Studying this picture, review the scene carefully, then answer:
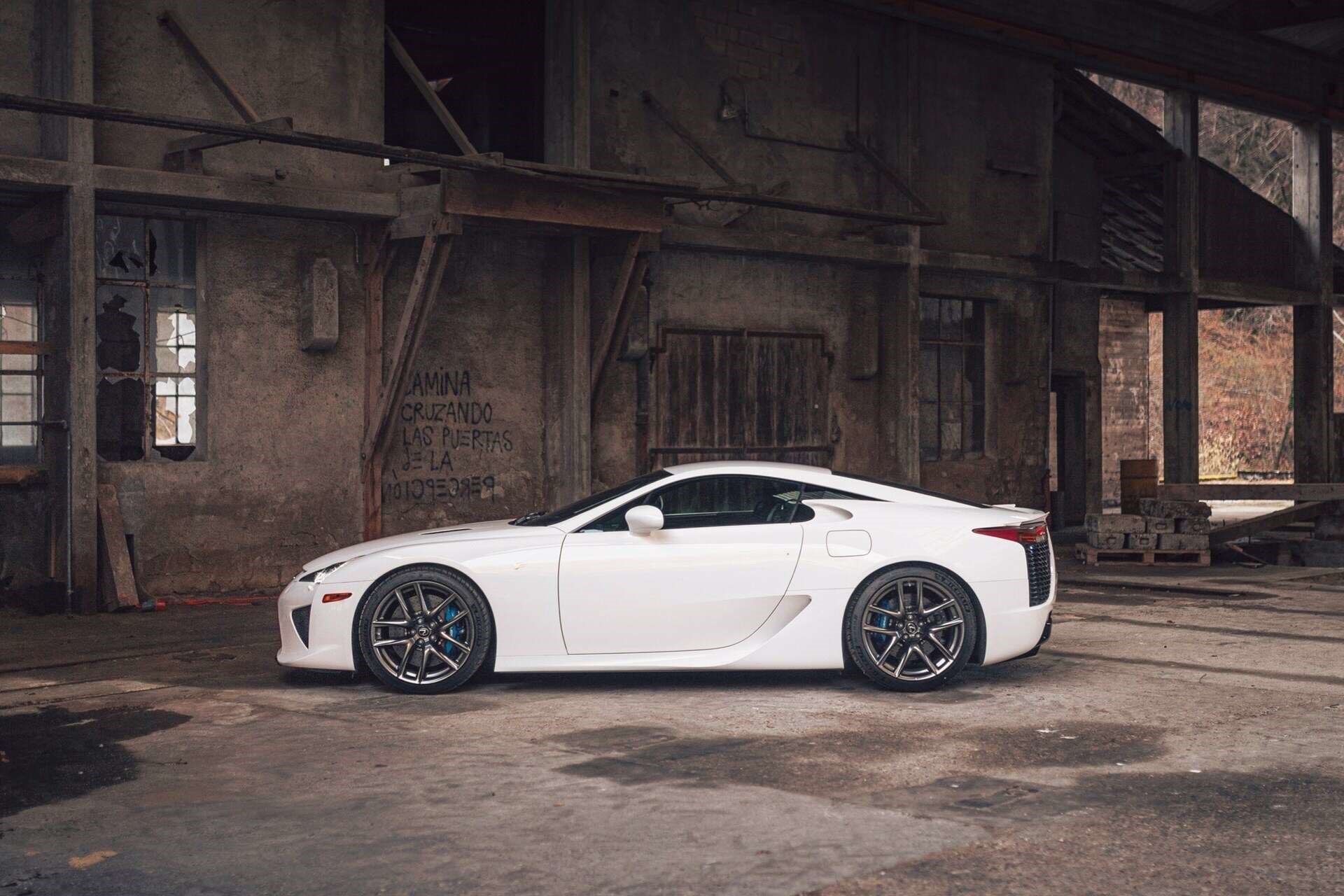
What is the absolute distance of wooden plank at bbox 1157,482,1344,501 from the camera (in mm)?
15656

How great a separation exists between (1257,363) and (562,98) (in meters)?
34.0

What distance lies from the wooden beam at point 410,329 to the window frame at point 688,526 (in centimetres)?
499

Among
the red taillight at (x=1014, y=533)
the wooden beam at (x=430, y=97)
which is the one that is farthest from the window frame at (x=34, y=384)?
the red taillight at (x=1014, y=533)

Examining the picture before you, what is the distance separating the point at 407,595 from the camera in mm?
7812

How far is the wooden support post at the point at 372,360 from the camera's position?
13.2m

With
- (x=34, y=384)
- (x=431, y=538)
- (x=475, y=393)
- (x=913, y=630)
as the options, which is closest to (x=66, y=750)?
(x=431, y=538)

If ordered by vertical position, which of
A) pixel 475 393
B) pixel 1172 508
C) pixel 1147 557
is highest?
pixel 475 393

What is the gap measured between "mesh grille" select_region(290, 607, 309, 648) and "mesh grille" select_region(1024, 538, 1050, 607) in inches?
153

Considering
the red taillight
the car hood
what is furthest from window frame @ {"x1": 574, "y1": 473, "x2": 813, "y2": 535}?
the red taillight

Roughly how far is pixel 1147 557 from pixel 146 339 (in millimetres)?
10054

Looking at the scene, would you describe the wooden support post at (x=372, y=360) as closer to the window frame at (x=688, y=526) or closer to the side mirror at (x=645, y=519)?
the window frame at (x=688, y=526)

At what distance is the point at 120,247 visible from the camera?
12312 mm

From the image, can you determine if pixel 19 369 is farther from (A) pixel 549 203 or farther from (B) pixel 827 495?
(B) pixel 827 495

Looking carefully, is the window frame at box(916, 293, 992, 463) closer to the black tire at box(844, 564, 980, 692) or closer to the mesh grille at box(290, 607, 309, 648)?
the black tire at box(844, 564, 980, 692)
